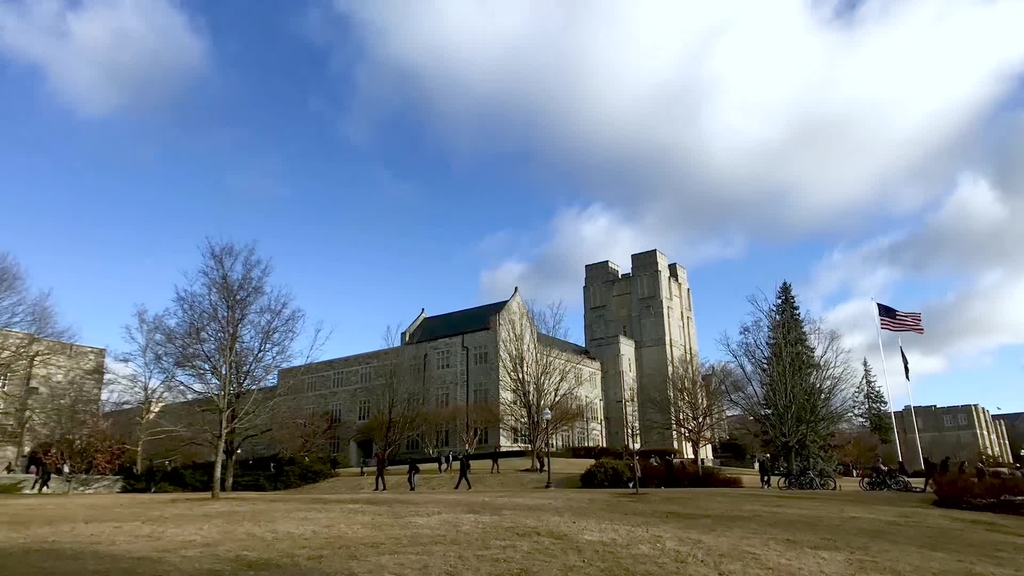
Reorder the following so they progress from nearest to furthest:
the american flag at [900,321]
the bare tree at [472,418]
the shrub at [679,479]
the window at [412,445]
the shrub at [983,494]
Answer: the shrub at [983,494] → the shrub at [679,479] → the american flag at [900,321] → the bare tree at [472,418] → the window at [412,445]

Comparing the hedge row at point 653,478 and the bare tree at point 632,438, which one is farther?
the hedge row at point 653,478

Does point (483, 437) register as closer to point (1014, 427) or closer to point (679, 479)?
point (679, 479)

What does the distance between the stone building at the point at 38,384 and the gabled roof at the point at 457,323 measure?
35787 mm

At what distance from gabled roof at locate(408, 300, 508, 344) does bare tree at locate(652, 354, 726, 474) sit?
74.8 feet

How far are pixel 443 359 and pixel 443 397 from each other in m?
5.40

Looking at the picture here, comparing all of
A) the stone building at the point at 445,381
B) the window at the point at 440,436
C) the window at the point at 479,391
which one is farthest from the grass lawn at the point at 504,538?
the window at the point at 479,391

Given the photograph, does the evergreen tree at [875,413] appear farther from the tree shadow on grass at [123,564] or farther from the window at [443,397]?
the tree shadow on grass at [123,564]

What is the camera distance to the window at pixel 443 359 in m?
77.3

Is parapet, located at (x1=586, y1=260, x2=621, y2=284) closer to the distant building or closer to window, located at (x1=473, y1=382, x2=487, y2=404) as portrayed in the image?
window, located at (x1=473, y1=382, x2=487, y2=404)

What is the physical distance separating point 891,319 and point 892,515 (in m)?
30.4

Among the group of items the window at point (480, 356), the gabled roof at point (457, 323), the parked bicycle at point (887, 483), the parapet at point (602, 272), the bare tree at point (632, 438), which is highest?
the parapet at point (602, 272)

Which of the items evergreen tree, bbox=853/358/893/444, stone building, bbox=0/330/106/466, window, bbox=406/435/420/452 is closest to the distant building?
evergreen tree, bbox=853/358/893/444

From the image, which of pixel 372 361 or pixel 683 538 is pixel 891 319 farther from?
pixel 372 361

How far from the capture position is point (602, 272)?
10762cm
